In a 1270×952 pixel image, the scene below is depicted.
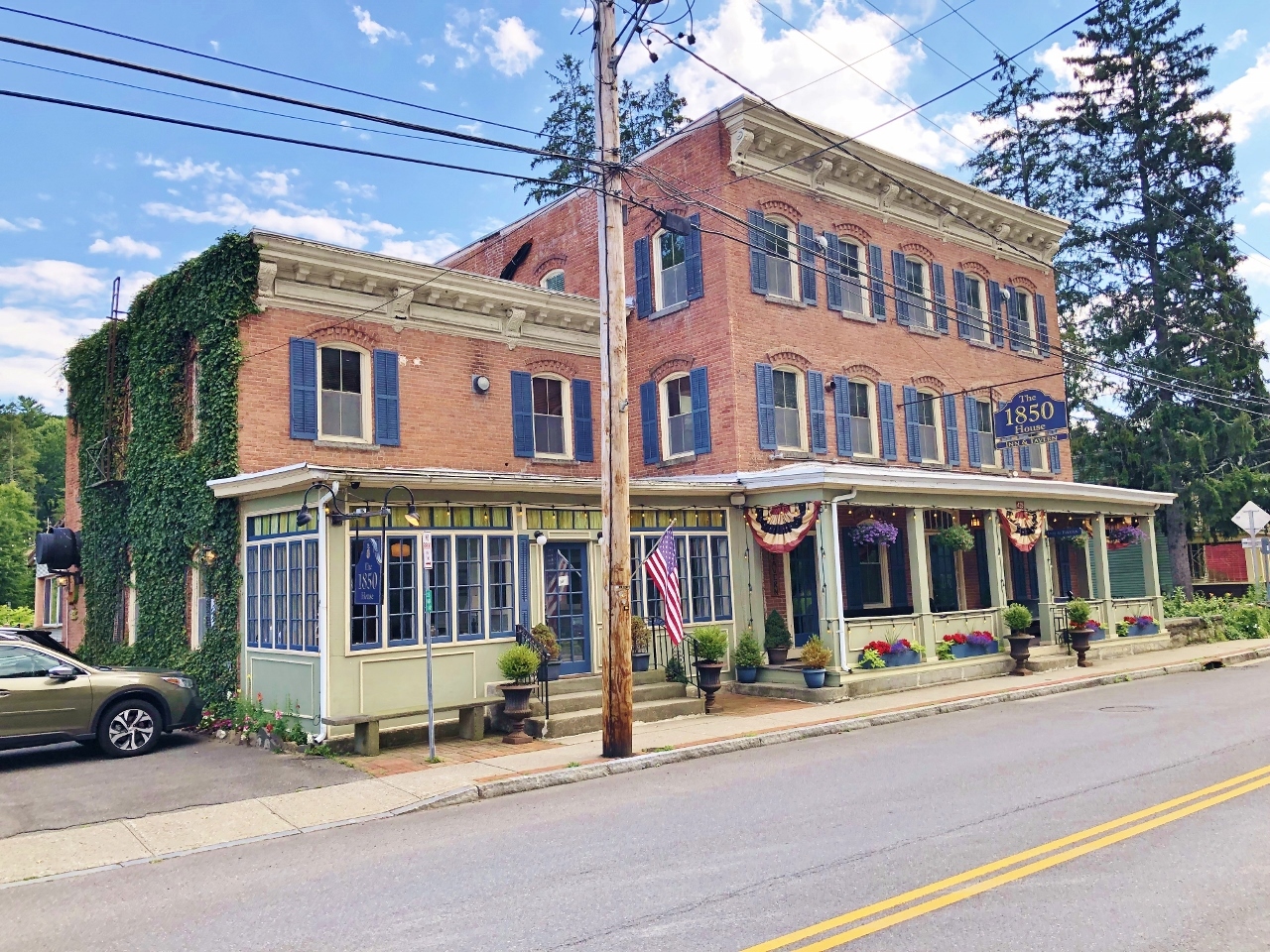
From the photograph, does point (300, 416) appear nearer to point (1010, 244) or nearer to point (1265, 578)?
point (1010, 244)

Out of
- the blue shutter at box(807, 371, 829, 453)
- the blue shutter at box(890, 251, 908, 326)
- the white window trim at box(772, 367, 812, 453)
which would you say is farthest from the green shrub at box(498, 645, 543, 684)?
the blue shutter at box(890, 251, 908, 326)

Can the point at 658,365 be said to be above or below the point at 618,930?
above

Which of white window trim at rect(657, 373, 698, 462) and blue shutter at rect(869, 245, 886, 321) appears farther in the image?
blue shutter at rect(869, 245, 886, 321)

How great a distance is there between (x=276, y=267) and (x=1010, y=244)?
18.7 meters

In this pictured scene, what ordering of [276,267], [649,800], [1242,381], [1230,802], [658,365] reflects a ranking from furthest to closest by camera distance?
[1242,381], [658,365], [276,267], [649,800], [1230,802]

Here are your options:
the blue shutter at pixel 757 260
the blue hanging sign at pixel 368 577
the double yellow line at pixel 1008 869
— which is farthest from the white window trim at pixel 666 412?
the double yellow line at pixel 1008 869

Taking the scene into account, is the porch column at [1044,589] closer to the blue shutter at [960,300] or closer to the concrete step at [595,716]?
the blue shutter at [960,300]

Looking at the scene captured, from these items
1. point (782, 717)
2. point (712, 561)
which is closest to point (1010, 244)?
point (712, 561)

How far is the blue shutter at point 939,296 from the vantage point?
23.6 m

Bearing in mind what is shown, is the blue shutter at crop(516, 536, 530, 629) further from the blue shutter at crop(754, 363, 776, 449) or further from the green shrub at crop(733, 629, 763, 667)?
the blue shutter at crop(754, 363, 776, 449)

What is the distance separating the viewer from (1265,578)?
3372cm

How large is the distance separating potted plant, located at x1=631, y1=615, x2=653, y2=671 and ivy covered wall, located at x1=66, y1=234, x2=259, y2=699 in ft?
19.5

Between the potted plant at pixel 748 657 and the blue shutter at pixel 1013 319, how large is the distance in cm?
1311

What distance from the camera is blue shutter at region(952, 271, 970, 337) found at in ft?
79.4
